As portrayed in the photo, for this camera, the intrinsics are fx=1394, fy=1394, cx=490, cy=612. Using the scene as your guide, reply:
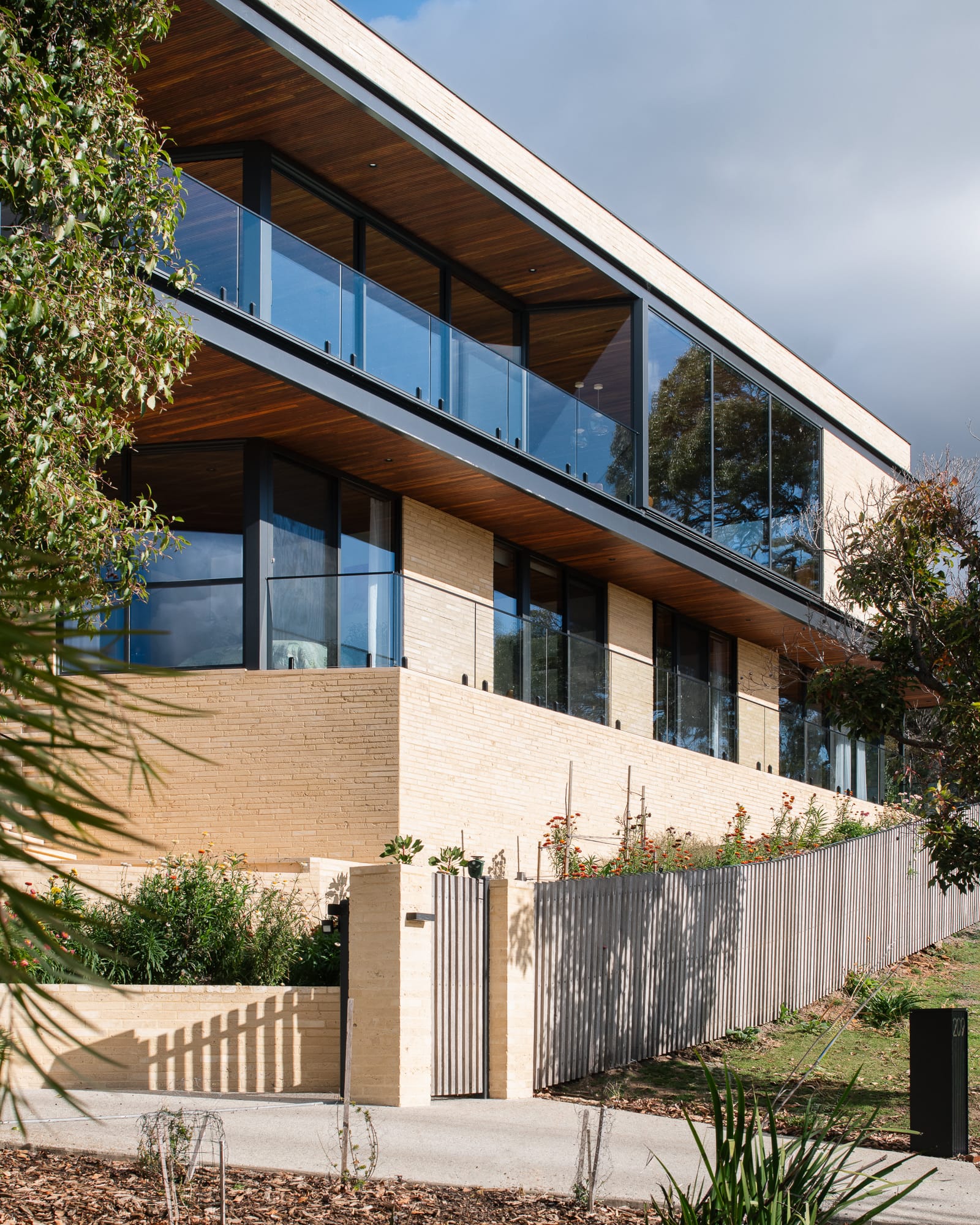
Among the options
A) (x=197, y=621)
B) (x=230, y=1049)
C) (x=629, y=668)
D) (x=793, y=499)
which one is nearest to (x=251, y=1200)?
(x=230, y=1049)

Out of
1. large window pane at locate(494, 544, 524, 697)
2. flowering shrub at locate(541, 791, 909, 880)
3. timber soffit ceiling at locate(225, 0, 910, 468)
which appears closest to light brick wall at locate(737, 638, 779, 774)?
flowering shrub at locate(541, 791, 909, 880)

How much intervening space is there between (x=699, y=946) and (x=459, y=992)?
4.08m

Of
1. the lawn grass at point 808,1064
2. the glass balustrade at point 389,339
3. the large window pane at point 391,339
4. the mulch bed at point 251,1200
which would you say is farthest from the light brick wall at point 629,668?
the mulch bed at point 251,1200

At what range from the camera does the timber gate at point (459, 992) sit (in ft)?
37.1

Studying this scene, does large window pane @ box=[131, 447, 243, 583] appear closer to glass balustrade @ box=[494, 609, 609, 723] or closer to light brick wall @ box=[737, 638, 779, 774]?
glass balustrade @ box=[494, 609, 609, 723]

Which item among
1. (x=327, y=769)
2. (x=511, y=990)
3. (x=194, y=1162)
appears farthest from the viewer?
(x=327, y=769)

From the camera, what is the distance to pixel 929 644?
42.9 ft

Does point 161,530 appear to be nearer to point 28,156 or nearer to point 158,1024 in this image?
point 28,156

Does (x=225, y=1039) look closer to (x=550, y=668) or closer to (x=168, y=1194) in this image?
(x=168, y=1194)

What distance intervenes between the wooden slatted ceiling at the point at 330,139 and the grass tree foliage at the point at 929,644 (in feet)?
25.8

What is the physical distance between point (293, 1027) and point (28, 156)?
22.3 ft

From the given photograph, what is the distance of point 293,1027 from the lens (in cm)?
→ 1115

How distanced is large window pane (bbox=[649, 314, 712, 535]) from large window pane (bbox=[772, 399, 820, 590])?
2.53 metres

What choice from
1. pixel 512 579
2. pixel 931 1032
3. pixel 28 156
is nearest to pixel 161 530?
pixel 28 156
